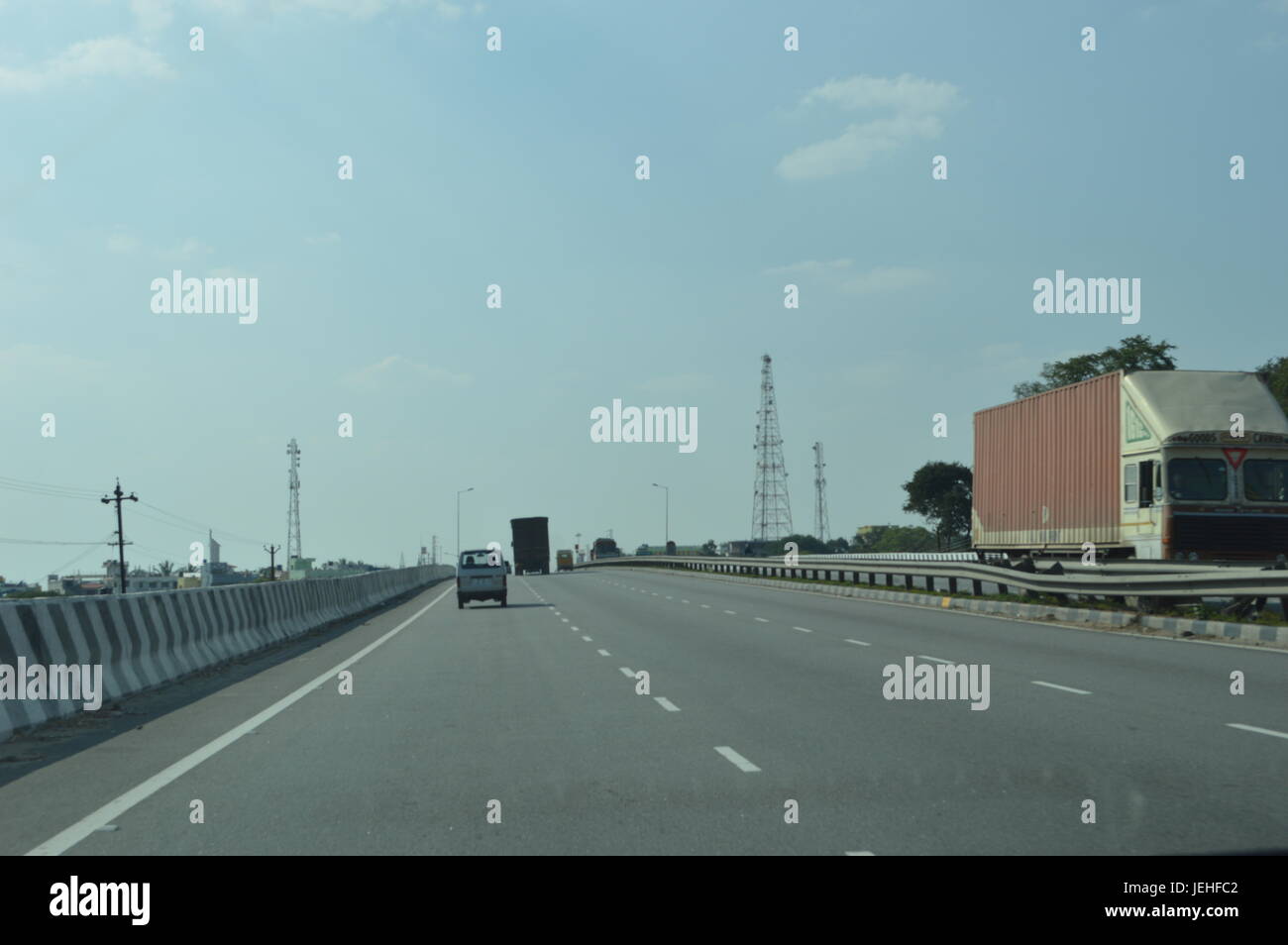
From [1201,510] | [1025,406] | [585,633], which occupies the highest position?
[1025,406]

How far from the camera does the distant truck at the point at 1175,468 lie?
86.7ft

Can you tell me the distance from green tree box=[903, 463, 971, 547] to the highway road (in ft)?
338

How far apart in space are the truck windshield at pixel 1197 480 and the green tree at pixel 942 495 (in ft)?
307

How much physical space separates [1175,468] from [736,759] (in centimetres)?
1903

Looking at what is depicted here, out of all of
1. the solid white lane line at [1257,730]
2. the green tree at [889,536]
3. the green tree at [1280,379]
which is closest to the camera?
the solid white lane line at [1257,730]

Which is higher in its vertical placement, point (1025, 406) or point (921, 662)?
point (1025, 406)

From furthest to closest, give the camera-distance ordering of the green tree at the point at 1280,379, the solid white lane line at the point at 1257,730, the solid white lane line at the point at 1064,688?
1. the green tree at the point at 1280,379
2. the solid white lane line at the point at 1064,688
3. the solid white lane line at the point at 1257,730

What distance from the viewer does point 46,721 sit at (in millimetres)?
12891

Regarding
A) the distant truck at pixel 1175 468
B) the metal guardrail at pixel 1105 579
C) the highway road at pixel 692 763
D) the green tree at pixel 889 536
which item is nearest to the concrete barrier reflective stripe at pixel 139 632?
the highway road at pixel 692 763

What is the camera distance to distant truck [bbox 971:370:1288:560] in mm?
26438

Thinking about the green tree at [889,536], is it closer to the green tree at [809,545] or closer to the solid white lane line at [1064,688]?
the green tree at [809,545]
